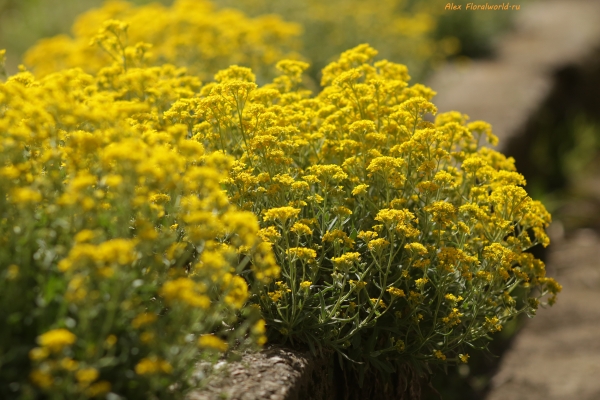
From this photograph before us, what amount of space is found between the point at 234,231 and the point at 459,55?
23.9ft

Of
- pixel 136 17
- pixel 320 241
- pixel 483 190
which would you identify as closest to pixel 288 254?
pixel 320 241

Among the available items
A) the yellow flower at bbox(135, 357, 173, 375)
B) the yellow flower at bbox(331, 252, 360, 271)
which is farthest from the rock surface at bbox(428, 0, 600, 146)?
the yellow flower at bbox(135, 357, 173, 375)

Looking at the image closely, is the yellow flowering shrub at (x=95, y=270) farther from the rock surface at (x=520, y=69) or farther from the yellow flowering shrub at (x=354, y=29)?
the yellow flowering shrub at (x=354, y=29)

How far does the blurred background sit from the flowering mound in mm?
1321

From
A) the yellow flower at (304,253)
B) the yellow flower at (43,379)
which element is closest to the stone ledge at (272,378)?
the yellow flower at (304,253)

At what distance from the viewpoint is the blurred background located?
5.43 m

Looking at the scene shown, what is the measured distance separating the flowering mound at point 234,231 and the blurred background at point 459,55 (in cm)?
132

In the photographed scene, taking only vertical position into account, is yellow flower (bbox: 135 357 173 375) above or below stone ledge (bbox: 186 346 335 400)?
above

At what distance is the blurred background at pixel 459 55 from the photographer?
543 centimetres

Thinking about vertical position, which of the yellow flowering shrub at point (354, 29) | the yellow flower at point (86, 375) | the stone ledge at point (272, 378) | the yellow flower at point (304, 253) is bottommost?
the stone ledge at point (272, 378)

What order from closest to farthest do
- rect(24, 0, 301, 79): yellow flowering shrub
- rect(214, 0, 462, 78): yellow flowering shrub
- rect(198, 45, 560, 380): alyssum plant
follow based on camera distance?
rect(198, 45, 560, 380): alyssum plant → rect(24, 0, 301, 79): yellow flowering shrub → rect(214, 0, 462, 78): yellow flowering shrub

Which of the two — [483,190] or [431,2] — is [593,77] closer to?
[431,2]

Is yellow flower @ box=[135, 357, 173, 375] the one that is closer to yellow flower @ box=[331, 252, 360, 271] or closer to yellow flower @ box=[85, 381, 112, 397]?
yellow flower @ box=[85, 381, 112, 397]

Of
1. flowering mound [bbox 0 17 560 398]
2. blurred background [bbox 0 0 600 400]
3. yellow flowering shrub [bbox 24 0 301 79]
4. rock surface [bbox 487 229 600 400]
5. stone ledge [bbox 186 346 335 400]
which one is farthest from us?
blurred background [bbox 0 0 600 400]
